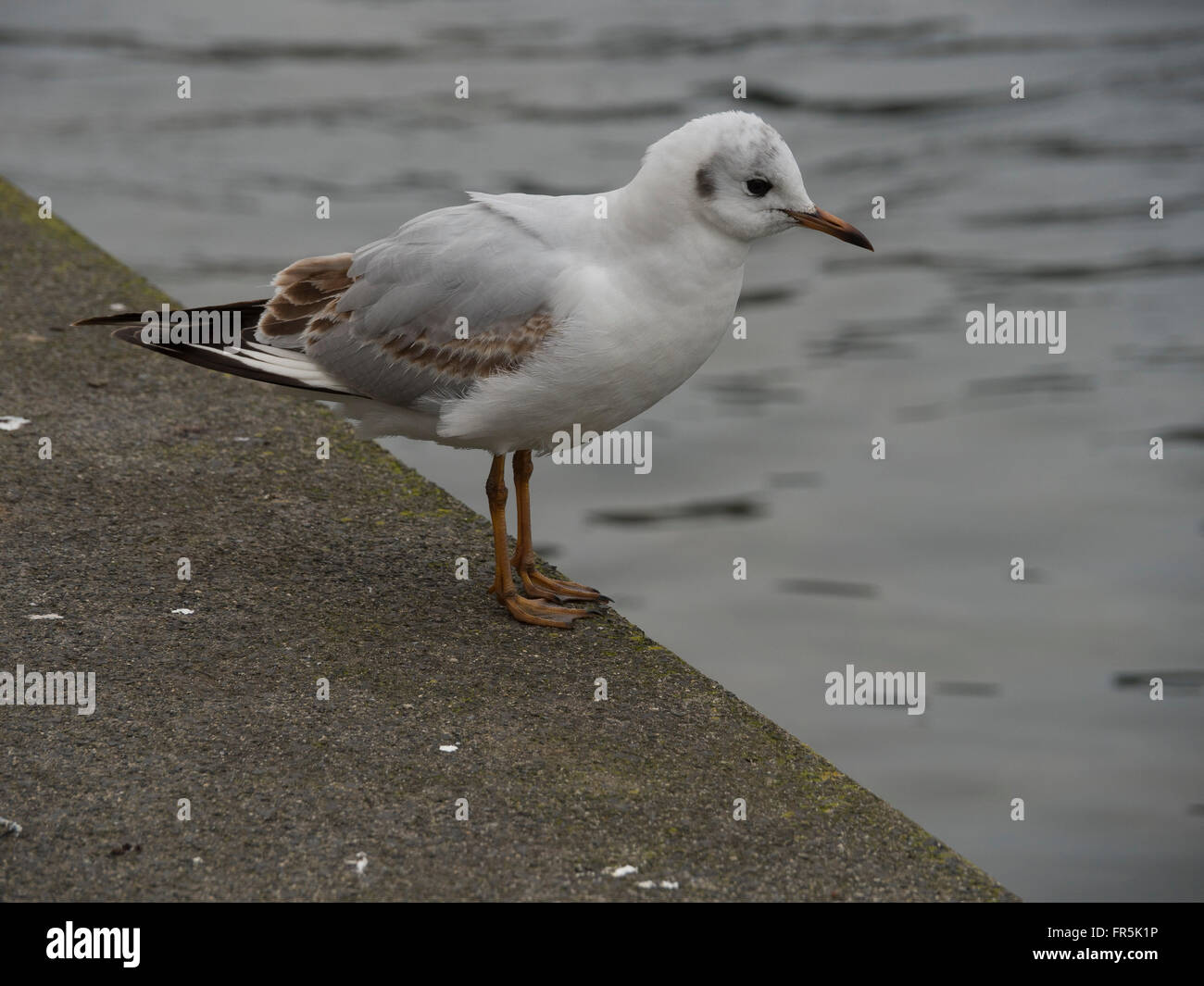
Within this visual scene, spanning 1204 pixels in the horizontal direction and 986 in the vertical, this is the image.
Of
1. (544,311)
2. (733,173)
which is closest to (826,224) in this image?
(733,173)

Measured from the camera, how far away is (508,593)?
14.8ft

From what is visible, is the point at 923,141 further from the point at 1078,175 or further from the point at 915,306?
the point at 915,306

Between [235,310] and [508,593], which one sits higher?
[235,310]

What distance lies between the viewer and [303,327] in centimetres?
475

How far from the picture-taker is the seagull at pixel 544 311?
423 cm

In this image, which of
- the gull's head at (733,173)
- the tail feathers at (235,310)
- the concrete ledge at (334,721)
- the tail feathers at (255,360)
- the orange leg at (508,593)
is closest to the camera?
the concrete ledge at (334,721)

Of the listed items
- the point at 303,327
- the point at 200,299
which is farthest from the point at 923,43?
the point at 303,327

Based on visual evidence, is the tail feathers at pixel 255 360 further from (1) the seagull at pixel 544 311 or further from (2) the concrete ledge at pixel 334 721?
(2) the concrete ledge at pixel 334 721

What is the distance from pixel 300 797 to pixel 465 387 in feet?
4.50

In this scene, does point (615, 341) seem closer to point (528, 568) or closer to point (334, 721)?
point (528, 568)

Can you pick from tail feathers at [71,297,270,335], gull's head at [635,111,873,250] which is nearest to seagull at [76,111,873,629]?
gull's head at [635,111,873,250]

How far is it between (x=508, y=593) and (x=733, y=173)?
52.4 inches

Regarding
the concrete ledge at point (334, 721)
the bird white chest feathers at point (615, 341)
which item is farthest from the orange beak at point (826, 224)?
the concrete ledge at point (334, 721)

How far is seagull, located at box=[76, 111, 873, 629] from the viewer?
4230mm
